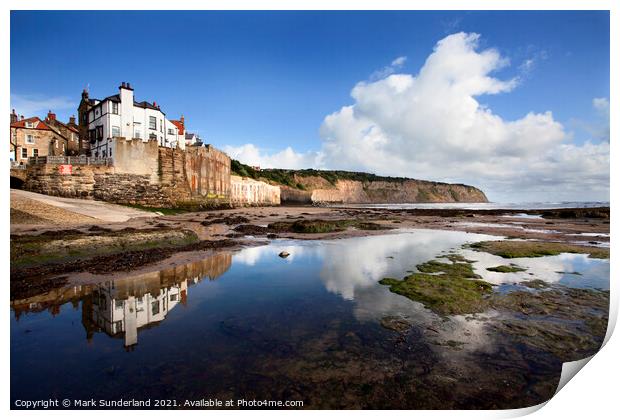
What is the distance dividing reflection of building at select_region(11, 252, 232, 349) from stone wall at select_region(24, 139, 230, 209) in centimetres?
2740

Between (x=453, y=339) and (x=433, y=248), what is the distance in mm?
10511

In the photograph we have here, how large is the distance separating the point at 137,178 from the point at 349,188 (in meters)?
127

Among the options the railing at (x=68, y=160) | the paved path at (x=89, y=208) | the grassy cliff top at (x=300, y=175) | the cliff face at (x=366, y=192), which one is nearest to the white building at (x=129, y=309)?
the paved path at (x=89, y=208)

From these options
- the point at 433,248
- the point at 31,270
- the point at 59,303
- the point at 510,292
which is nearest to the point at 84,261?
the point at 31,270

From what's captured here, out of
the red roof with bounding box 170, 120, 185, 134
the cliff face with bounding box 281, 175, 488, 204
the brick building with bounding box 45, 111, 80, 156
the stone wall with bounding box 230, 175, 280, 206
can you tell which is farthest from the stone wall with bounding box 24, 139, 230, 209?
the cliff face with bounding box 281, 175, 488, 204

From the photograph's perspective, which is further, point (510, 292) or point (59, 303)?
point (510, 292)

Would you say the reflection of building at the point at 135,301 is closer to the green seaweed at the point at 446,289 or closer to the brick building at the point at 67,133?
the green seaweed at the point at 446,289

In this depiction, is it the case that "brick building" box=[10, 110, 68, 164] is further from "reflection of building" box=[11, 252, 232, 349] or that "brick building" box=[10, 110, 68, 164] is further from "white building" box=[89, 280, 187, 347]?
"white building" box=[89, 280, 187, 347]

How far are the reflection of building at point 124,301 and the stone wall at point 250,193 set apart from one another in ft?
151

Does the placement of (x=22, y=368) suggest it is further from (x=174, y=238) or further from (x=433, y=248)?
(x=433, y=248)

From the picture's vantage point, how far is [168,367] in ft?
12.9

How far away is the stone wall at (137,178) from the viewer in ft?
91.2

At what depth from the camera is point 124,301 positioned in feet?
21.0

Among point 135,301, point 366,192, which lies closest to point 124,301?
point 135,301
